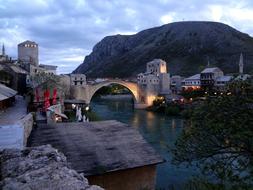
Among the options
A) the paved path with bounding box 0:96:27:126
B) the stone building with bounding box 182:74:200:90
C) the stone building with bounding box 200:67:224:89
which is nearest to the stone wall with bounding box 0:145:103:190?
the paved path with bounding box 0:96:27:126

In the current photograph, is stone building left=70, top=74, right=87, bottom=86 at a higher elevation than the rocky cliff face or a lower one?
lower

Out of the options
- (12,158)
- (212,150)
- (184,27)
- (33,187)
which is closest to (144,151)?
(212,150)

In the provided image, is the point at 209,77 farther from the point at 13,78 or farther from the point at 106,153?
the point at 106,153

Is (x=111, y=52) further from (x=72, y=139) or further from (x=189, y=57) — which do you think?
(x=72, y=139)

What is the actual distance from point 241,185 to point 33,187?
666 centimetres

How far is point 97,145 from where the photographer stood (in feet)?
45.0

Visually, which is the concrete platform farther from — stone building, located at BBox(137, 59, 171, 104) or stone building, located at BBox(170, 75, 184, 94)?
stone building, located at BBox(170, 75, 184, 94)

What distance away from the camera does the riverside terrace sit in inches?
489

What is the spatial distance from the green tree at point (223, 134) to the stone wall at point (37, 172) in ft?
19.3

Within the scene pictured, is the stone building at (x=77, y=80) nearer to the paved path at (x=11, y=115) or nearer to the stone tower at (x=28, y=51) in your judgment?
the stone tower at (x=28, y=51)

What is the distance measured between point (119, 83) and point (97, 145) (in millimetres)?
57353

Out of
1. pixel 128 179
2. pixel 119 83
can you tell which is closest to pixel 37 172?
pixel 128 179

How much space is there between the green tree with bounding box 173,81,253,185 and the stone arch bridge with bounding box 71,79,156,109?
4618 centimetres

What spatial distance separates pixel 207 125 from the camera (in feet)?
35.3
